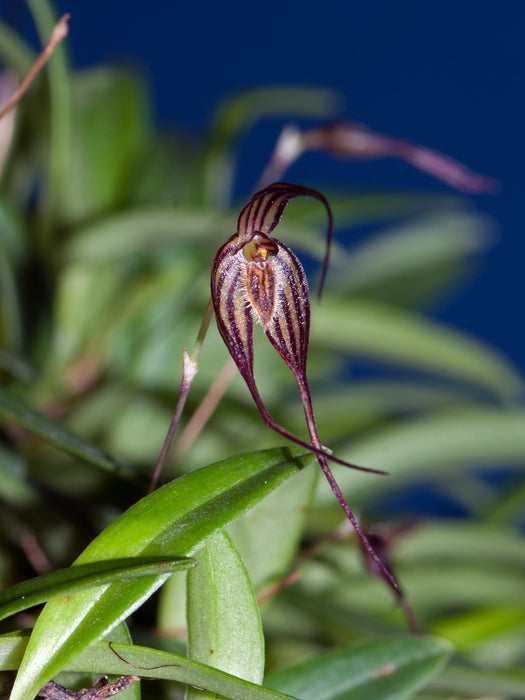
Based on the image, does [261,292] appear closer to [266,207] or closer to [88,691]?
[266,207]

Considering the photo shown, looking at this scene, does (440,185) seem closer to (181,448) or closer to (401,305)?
(401,305)

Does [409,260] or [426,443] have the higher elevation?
[409,260]

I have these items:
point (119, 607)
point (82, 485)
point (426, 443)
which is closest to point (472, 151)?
point (426, 443)

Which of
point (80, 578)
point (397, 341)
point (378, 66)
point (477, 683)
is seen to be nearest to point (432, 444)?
point (397, 341)

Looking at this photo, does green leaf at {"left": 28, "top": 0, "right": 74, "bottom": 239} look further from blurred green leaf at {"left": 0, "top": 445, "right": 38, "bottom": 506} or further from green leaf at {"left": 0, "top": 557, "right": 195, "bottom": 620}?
green leaf at {"left": 0, "top": 557, "right": 195, "bottom": 620}

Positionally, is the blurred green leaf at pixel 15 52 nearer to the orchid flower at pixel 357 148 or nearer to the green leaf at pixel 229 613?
the orchid flower at pixel 357 148

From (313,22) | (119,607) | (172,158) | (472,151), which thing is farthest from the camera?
(472,151)

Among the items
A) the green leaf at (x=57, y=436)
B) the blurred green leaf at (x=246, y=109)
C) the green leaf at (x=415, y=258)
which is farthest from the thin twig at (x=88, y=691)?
the green leaf at (x=415, y=258)
